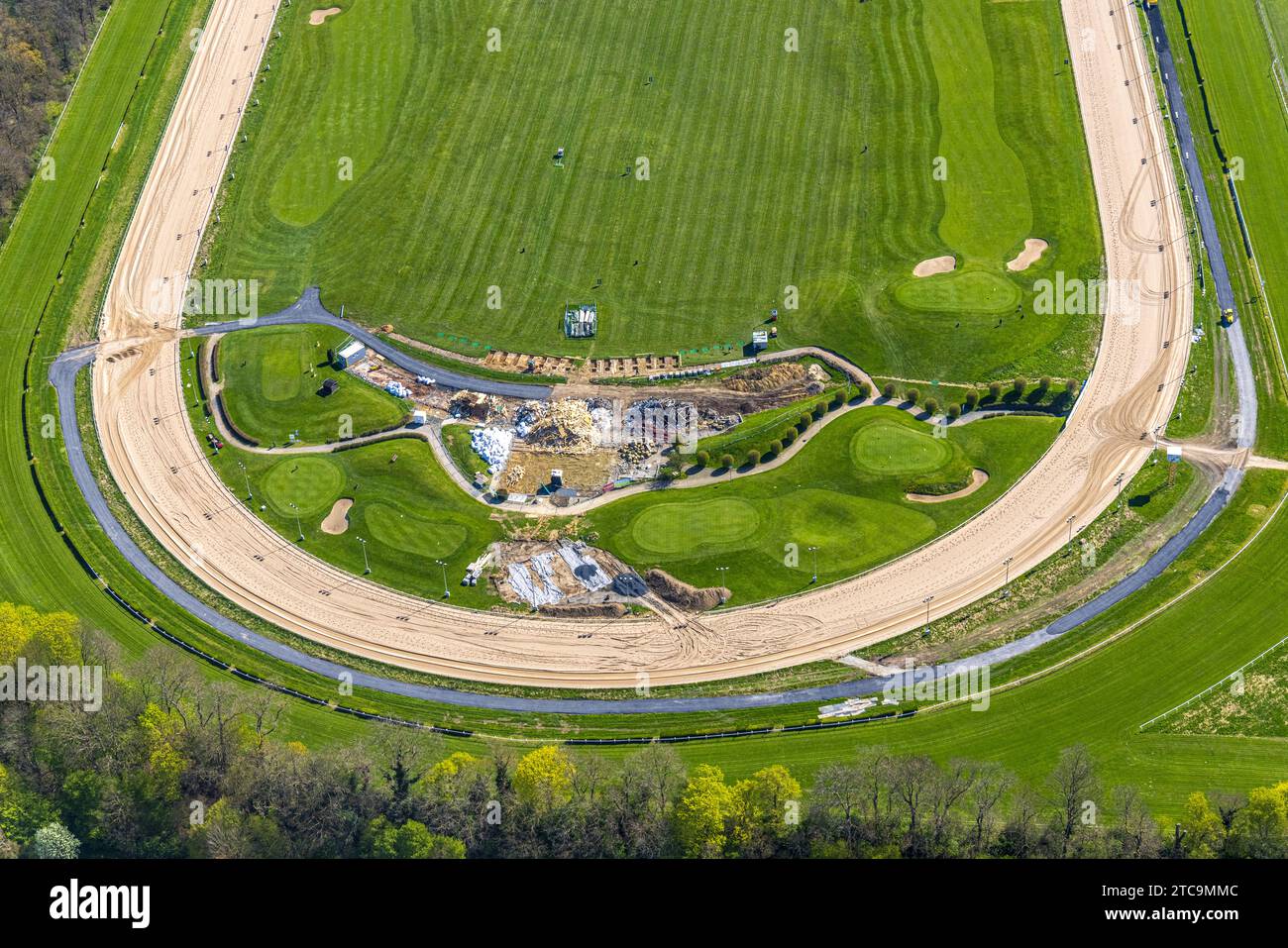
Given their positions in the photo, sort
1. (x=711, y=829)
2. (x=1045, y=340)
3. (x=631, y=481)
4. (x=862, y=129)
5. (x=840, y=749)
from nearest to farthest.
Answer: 1. (x=711, y=829)
2. (x=840, y=749)
3. (x=631, y=481)
4. (x=1045, y=340)
5. (x=862, y=129)

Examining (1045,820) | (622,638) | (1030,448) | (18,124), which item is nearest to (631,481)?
(622,638)

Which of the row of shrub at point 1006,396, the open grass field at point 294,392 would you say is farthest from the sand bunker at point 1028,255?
the open grass field at point 294,392

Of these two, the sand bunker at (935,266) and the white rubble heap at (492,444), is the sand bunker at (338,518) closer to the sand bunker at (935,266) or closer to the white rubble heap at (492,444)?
the white rubble heap at (492,444)

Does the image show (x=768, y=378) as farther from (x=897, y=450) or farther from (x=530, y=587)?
(x=530, y=587)

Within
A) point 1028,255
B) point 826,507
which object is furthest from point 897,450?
point 1028,255

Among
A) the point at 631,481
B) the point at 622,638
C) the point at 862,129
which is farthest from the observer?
the point at 862,129

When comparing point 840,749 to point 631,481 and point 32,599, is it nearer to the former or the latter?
point 631,481
